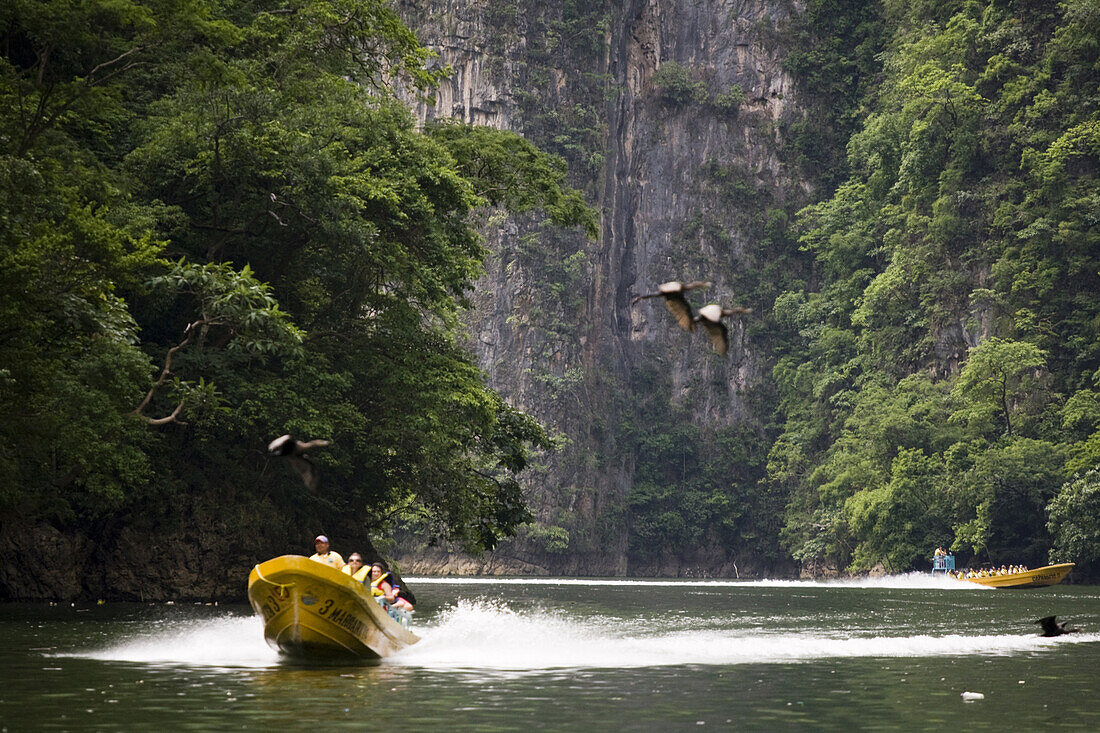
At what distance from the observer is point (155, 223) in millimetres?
30969

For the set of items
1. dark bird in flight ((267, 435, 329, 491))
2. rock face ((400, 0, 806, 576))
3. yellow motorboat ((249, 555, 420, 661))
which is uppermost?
rock face ((400, 0, 806, 576))

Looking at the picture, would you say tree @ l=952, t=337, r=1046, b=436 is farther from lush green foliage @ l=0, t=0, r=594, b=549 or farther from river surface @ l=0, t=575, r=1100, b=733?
river surface @ l=0, t=575, r=1100, b=733

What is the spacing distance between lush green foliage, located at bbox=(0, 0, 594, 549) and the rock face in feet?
176

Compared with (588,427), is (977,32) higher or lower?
higher

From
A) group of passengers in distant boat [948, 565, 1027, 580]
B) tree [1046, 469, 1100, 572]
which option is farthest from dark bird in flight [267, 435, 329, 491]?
tree [1046, 469, 1100, 572]

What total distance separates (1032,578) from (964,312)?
26657 millimetres

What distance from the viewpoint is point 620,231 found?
107 m

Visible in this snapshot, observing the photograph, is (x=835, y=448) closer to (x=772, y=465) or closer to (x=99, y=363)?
(x=772, y=465)

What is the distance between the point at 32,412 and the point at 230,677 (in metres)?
8.87

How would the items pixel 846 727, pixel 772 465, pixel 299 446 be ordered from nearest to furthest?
pixel 846 727
pixel 299 446
pixel 772 465

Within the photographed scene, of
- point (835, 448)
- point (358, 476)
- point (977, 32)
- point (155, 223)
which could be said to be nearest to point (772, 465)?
point (835, 448)

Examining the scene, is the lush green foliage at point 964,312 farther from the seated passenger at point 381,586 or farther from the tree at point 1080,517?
the seated passenger at point 381,586

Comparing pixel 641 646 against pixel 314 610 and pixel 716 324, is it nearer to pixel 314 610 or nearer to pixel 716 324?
pixel 314 610

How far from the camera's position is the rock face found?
322ft
